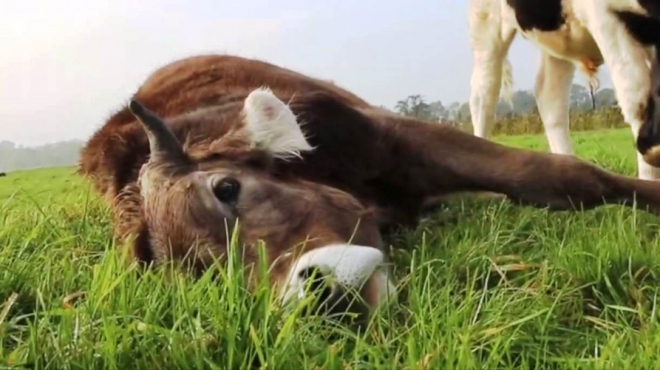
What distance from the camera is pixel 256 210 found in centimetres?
251

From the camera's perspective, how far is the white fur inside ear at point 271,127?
9.27 feet

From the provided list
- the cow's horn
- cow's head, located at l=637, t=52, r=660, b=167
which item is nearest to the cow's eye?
the cow's horn

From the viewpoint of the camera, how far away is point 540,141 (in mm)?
9367

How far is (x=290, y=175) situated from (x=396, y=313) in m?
0.79

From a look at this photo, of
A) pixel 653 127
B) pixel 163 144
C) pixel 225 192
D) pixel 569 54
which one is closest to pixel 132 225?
pixel 163 144

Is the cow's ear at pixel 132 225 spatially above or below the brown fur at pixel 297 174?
below

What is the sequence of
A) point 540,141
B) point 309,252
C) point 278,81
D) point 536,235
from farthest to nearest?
point 540,141, point 278,81, point 536,235, point 309,252

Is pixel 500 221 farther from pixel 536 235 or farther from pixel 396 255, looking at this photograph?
pixel 396 255

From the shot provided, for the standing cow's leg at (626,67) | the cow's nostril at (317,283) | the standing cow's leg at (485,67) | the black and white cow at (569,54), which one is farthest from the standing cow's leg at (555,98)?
the cow's nostril at (317,283)

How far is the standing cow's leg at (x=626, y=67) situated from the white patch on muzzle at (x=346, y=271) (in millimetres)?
2591

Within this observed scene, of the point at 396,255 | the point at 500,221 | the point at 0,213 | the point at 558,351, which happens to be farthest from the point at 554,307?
the point at 0,213

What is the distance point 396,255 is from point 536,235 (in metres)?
0.51

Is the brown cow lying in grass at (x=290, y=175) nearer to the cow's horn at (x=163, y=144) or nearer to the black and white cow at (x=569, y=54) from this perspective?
the cow's horn at (x=163, y=144)

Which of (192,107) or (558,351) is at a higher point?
(192,107)
